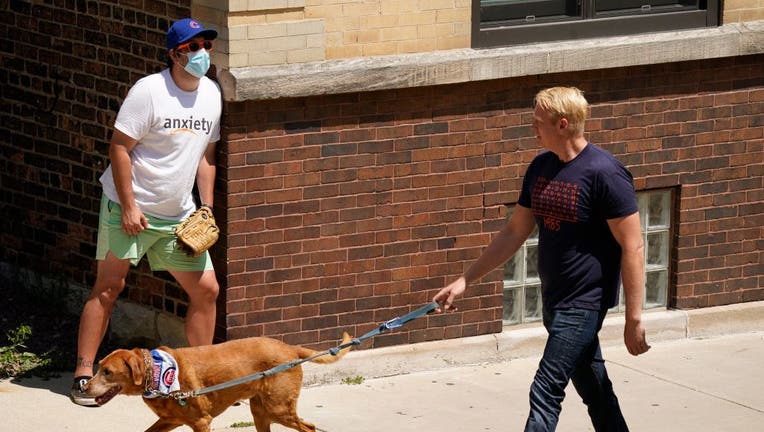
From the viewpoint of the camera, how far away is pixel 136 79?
8.62 meters

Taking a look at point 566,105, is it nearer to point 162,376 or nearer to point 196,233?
point 162,376

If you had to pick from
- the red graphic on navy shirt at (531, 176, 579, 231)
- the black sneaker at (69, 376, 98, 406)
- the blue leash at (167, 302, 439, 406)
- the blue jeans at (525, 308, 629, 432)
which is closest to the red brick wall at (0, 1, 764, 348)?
the black sneaker at (69, 376, 98, 406)

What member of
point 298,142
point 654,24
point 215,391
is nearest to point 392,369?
point 298,142

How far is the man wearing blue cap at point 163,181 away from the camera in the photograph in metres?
7.75

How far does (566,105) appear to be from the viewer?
661 cm

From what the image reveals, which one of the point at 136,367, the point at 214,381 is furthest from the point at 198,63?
the point at 136,367

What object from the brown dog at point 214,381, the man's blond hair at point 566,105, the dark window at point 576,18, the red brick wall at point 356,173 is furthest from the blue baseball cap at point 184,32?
the man's blond hair at point 566,105

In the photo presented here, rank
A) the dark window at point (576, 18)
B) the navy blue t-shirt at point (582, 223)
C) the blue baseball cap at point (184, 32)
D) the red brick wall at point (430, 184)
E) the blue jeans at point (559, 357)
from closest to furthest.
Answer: the navy blue t-shirt at point (582, 223) → the blue jeans at point (559, 357) → the blue baseball cap at point (184, 32) → the red brick wall at point (430, 184) → the dark window at point (576, 18)

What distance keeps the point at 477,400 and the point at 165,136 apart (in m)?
2.20

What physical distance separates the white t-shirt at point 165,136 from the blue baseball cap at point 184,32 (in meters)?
0.21

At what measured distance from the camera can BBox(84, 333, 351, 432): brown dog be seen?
265 inches

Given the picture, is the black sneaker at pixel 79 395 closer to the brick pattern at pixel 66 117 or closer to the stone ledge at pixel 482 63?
the brick pattern at pixel 66 117

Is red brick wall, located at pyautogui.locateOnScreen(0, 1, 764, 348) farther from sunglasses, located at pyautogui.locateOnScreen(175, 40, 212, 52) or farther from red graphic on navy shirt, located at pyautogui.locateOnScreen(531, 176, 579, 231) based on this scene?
red graphic on navy shirt, located at pyautogui.locateOnScreen(531, 176, 579, 231)

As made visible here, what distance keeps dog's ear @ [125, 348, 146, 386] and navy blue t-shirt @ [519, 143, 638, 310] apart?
5.74 feet
